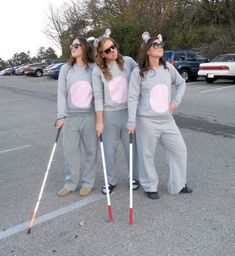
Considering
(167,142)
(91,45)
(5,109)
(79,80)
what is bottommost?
(5,109)

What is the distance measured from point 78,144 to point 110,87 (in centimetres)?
80

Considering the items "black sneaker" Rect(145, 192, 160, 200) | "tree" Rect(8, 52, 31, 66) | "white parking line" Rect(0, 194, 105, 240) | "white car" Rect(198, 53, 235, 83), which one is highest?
"white car" Rect(198, 53, 235, 83)

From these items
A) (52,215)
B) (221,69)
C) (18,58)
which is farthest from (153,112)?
(18,58)

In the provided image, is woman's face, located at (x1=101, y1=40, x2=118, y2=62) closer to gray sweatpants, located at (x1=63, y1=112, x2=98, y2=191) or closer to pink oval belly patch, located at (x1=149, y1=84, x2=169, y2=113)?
pink oval belly patch, located at (x1=149, y1=84, x2=169, y2=113)

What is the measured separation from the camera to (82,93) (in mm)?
4508

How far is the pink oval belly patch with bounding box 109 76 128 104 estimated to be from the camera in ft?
14.5

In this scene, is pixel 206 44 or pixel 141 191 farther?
pixel 206 44

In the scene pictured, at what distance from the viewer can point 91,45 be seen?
15.0 feet

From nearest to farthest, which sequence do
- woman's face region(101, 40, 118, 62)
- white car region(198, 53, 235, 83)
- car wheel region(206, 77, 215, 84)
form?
woman's face region(101, 40, 118, 62) → white car region(198, 53, 235, 83) → car wheel region(206, 77, 215, 84)

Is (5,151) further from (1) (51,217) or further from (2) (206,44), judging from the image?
(2) (206,44)

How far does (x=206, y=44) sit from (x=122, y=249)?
27011 mm

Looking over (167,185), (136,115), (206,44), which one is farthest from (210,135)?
(206,44)

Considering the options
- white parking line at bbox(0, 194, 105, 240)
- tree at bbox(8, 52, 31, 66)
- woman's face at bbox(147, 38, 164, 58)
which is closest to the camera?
white parking line at bbox(0, 194, 105, 240)

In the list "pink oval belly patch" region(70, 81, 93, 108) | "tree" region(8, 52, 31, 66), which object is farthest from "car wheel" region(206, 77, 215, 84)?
"tree" region(8, 52, 31, 66)
